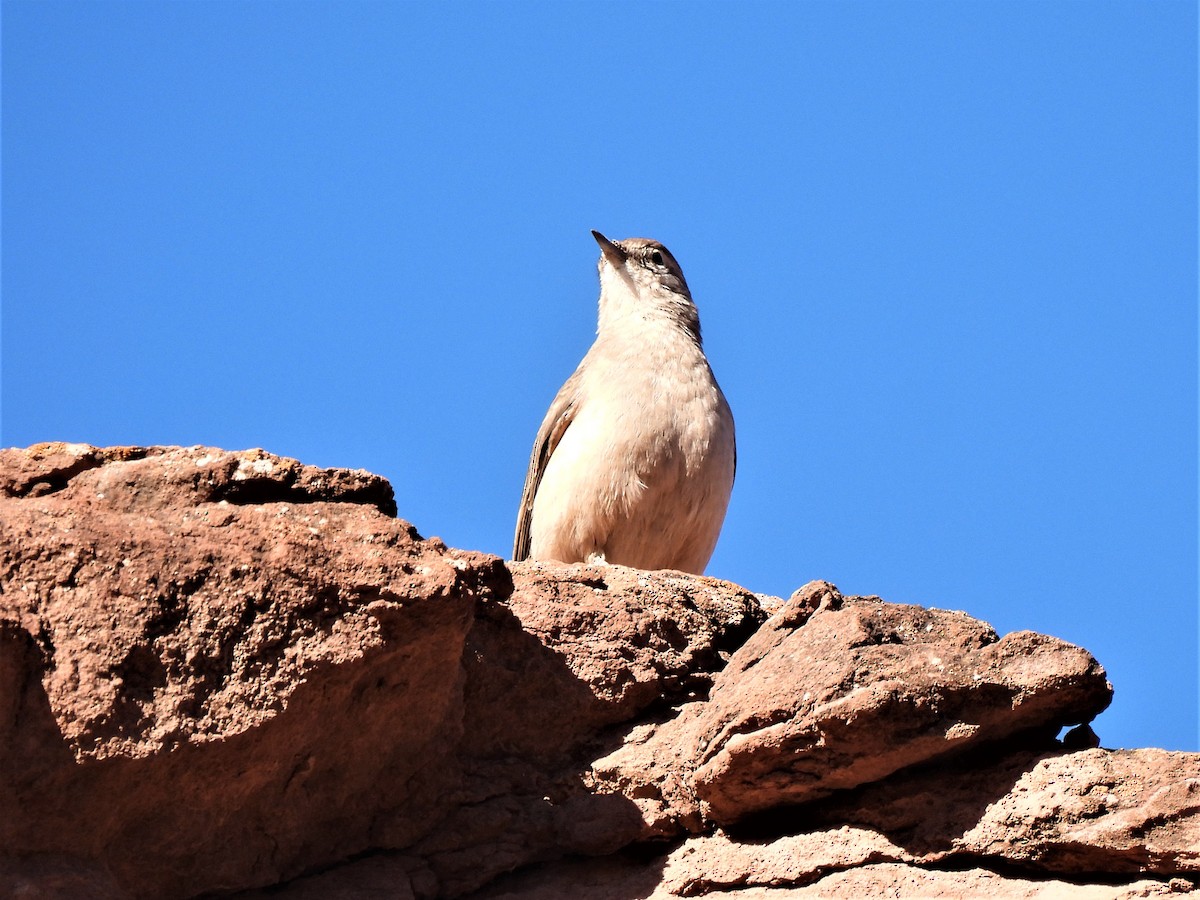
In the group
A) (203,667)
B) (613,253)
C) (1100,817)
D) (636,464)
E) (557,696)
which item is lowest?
(1100,817)

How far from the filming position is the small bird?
10008 mm

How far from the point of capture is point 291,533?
5082mm

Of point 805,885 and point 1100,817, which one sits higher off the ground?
point 1100,817

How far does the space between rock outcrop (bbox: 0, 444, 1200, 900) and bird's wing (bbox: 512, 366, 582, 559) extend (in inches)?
195

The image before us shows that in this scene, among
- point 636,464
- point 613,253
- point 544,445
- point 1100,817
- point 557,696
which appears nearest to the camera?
point 1100,817

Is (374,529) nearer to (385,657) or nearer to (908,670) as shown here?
(385,657)

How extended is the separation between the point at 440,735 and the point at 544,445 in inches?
223

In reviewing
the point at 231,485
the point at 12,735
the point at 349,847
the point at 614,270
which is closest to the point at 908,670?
the point at 349,847

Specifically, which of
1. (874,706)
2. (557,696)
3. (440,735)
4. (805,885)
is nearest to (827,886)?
(805,885)

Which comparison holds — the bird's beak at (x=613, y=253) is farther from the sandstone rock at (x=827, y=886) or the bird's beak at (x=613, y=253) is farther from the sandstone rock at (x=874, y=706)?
the sandstone rock at (x=827, y=886)

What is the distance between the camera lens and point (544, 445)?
11.1 meters

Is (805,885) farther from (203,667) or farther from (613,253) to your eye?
(613,253)

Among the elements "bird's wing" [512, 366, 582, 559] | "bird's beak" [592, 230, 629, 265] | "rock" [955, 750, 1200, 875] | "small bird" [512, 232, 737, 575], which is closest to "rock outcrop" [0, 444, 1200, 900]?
"rock" [955, 750, 1200, 875]

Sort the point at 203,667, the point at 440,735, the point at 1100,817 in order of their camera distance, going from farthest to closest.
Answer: the point at 440,735 → the point at 1100,817 → the point at 203,667
